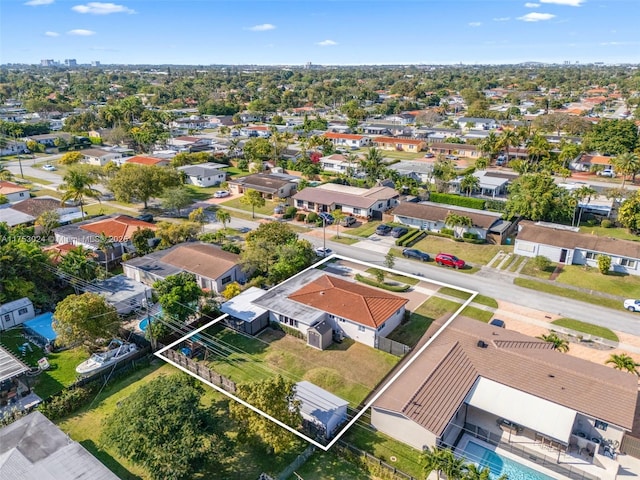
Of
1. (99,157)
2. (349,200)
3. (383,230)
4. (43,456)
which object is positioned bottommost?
(43,456)

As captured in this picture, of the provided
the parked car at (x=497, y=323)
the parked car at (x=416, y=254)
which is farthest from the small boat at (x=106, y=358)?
the parked car at (x=416, y=254)

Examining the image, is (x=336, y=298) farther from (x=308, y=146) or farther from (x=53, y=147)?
(x=53, y=147)

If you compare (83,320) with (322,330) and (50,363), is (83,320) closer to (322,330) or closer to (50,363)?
(50,363)

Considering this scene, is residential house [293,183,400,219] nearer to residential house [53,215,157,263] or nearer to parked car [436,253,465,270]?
parked car [436,253,465,270]

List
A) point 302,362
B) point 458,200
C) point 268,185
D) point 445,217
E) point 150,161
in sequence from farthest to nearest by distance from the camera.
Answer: point 150,161 → point 268,185 → point 458,200 → point 445,217 → point 302,362

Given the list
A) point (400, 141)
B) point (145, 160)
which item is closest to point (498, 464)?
point (145, 160)

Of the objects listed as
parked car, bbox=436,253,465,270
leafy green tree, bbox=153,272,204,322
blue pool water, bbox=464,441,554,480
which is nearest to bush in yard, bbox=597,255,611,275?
parked car, bbox=436,253,465,270
